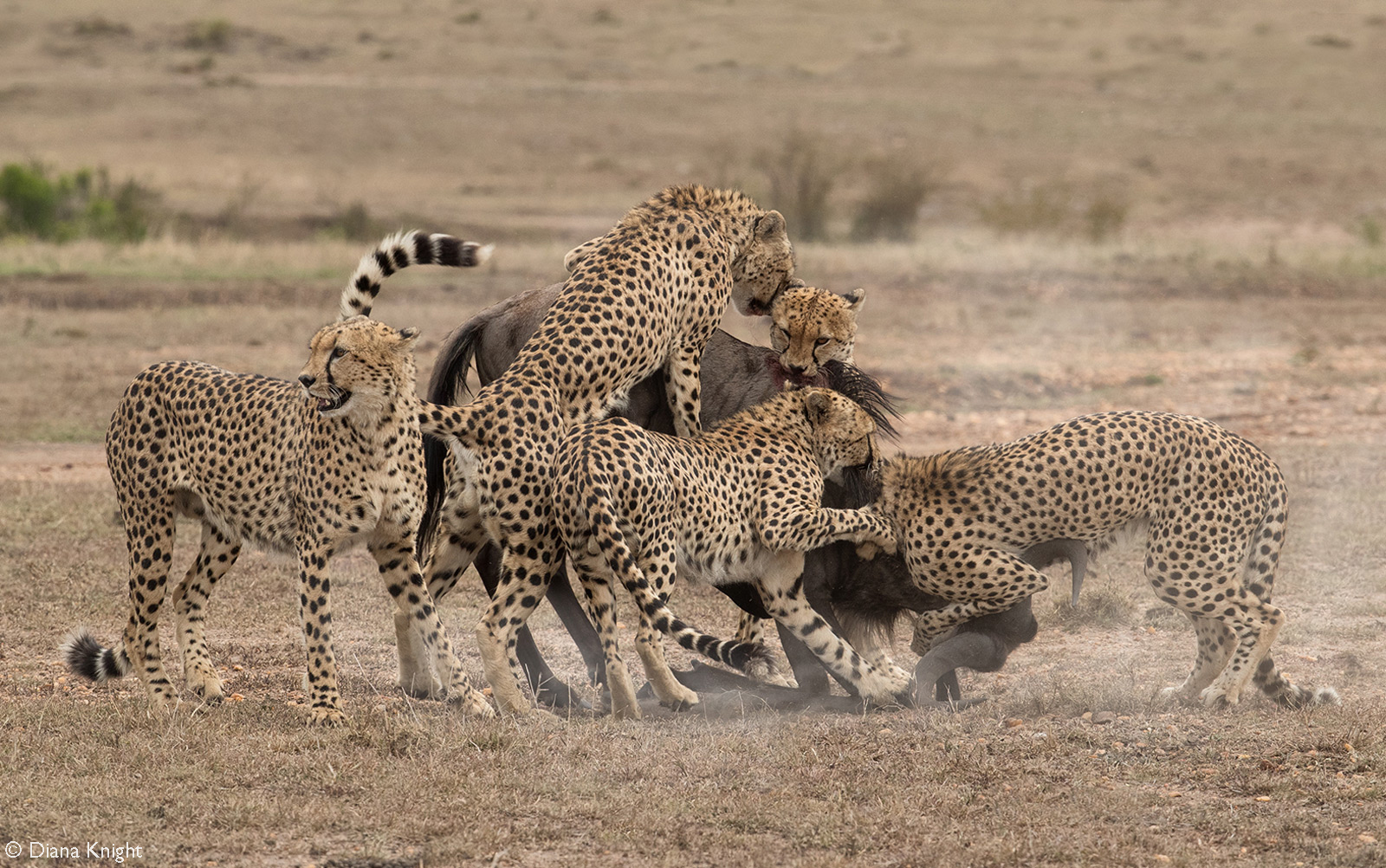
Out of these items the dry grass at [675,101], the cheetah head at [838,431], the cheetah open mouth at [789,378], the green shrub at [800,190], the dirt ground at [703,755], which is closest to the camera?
the dirt ground at [703,755]

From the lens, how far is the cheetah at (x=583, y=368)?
5551 millimetres

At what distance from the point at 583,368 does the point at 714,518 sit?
79 centimetres

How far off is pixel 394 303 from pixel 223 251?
160 inches

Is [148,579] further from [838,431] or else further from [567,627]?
[838,431]

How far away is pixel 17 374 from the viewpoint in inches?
508

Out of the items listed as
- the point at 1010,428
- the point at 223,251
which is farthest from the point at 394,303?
the point at 1010,428

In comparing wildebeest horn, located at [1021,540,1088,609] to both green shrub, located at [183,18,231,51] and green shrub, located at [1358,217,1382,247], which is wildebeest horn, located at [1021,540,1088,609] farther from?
green shrub, located at [183,18,231,51]

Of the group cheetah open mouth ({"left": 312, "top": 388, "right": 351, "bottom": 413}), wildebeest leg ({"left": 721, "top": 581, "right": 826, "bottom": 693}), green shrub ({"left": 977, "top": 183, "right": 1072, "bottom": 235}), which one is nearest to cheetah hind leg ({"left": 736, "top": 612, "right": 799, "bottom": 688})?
wildebeest leg ({"left": 721, "top": 581, "right": 826, "bottom": 693})

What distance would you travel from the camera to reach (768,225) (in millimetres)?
6543

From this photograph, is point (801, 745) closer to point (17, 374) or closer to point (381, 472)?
point (381, 472)

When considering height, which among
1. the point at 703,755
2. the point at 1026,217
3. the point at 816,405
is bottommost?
the point at 1026,217

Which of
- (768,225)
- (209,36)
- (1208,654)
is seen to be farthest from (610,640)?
(209,36)

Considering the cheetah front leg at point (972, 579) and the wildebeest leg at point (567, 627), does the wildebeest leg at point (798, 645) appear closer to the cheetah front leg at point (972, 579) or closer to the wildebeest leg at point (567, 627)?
the cheetah front leg at point (972, 579)

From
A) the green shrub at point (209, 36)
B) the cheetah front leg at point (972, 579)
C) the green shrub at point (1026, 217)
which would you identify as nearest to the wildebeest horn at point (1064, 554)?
the cheetah front leg at point (972, 579)
